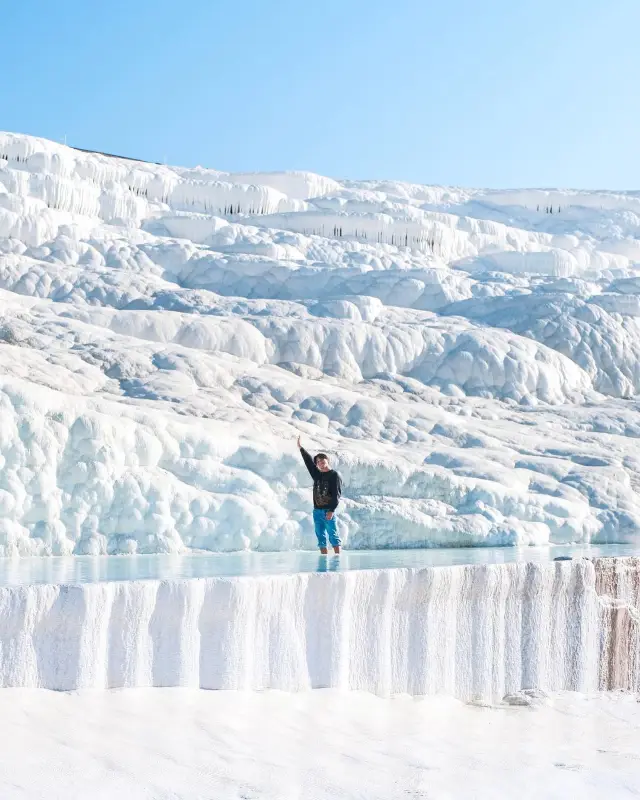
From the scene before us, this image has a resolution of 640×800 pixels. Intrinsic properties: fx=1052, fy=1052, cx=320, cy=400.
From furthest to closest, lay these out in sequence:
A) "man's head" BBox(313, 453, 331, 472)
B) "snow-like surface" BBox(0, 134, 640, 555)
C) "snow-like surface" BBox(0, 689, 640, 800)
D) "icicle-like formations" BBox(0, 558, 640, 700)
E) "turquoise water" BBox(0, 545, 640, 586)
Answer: "snow-like surface" BBox(0, 134, 640, 555) < "man's head" BBox(313, 453, 331, 472) < "turquoise water" BBox(0, 545, 640, 586) < "icicle-like formations" BBox(0, 558, 640, 700) < "snow-like surface" BBox(0, 689, 640, 800)

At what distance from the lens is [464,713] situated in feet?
23.5

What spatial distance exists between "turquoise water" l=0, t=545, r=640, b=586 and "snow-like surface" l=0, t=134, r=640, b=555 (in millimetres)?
1193

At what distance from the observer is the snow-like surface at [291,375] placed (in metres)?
11.5

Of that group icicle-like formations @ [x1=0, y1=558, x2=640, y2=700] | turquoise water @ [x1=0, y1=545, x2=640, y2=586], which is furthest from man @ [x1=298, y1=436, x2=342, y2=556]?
icicle-like formations @ [x1=0, y1=558, x2=640, y2=700]

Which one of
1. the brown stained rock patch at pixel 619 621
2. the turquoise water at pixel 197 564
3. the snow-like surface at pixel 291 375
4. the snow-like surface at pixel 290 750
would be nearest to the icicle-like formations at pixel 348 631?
the brown stained rock patch at pixel 619 621

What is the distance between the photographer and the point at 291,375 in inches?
707

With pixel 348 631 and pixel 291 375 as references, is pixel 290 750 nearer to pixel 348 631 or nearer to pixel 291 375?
pixel 348 631

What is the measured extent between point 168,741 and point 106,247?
962 inches

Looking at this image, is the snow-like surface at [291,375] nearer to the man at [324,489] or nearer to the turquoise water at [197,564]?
the turquoise water at [197,564]

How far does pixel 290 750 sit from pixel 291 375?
12365mm

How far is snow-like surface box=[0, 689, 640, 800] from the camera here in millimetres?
5266

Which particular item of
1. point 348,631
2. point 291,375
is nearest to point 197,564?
point 348,631

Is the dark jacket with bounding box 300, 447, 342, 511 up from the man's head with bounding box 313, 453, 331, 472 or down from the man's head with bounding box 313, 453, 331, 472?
down

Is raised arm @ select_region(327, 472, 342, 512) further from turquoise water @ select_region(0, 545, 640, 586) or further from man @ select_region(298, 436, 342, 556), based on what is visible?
turquoise water @ select_region(0, 545, 640, 586)
